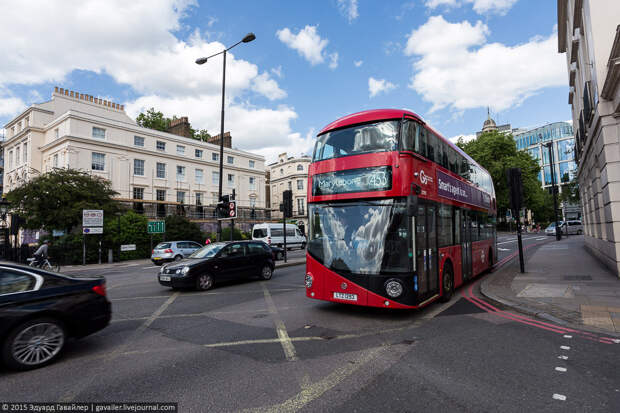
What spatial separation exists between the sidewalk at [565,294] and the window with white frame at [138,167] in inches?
1483

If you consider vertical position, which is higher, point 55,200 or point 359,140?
point 55,200

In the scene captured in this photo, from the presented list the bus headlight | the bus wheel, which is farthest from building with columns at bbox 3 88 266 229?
the bus headlight

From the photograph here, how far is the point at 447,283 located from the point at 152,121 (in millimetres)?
51085

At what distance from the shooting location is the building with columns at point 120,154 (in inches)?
1368

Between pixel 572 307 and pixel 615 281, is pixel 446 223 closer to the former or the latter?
pixel 572 307

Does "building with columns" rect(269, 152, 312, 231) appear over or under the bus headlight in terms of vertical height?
over

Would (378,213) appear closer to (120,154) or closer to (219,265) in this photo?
(219,265)

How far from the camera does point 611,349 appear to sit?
4512 mm

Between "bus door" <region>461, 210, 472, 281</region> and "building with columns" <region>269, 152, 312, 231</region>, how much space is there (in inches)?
2039

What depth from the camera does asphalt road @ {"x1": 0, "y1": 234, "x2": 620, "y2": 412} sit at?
331cm

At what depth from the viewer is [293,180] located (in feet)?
216

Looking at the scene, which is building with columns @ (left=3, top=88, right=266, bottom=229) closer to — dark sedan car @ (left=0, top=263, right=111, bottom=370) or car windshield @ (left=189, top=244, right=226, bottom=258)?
car windshield @ (left=189, top=244, right=226, bottom=258)

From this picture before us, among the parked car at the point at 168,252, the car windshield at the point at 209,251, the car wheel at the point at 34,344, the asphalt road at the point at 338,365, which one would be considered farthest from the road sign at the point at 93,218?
the car wheel at the point at 34,344

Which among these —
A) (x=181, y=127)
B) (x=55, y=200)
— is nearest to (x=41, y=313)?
(x=55, y=200)
